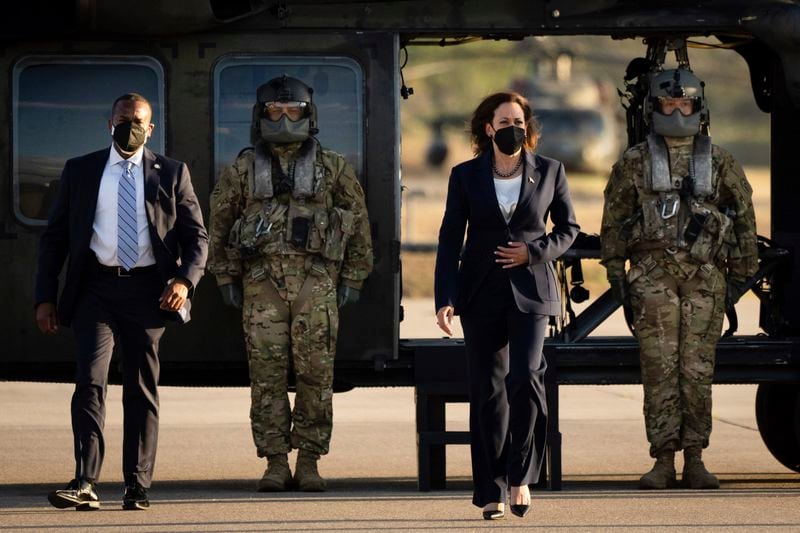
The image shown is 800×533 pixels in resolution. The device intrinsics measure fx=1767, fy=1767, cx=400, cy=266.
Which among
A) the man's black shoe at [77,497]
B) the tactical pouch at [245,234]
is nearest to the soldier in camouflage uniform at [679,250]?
the tactical pouch at [245,234]

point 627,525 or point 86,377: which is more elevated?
point 86,377

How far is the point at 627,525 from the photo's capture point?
728 cm

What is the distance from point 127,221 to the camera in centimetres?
781

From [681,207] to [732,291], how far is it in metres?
0.57

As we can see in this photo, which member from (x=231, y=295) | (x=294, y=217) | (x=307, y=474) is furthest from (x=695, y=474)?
(x=231, y=295)

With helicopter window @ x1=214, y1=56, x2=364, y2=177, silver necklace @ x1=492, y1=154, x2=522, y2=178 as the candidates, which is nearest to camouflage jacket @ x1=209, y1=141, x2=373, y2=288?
helicopter window @ x1=214, y1=56, x2=364, y2=177

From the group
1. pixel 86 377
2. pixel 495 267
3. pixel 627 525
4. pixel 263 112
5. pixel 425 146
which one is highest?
pixel 425 146

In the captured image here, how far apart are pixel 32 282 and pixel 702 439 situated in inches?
136

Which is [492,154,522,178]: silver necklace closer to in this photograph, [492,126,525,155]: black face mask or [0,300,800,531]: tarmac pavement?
[492,126,525,155]: black face mask

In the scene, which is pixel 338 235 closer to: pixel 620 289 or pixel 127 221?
pixel 127 221

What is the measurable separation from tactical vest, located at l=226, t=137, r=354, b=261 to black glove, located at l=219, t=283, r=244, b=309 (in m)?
0.16

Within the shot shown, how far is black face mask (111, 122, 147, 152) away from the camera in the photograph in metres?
7.81

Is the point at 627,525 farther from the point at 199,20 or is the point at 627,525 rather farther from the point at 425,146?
the point at 425,146

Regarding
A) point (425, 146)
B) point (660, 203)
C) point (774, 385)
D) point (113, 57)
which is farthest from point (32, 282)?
point (425, 146)
